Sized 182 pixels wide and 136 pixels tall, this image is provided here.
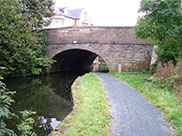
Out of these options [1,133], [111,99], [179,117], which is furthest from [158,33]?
[1,133]

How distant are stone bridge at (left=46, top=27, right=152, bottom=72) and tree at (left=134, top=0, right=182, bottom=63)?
4779 millimetres

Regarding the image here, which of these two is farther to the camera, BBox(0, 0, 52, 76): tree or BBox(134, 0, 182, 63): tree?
BBox(0, 0, 52, 76): tree

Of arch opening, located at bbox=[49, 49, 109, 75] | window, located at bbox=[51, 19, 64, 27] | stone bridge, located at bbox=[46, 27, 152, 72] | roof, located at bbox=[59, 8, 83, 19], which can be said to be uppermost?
roof, located at bbox=[59, 8, 83, 19]

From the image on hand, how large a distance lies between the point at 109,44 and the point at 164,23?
22.5 feet

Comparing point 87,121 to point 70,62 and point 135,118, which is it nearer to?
point 135,118

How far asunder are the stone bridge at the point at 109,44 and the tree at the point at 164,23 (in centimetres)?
478

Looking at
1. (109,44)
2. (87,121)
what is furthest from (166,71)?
(109,44)

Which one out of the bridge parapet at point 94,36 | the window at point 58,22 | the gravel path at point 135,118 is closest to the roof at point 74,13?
the window at point 58,22

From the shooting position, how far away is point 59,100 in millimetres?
7449

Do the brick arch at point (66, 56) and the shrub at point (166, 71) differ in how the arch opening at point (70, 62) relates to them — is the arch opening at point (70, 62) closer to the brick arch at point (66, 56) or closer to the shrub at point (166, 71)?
the brick arch at point (66, 56)

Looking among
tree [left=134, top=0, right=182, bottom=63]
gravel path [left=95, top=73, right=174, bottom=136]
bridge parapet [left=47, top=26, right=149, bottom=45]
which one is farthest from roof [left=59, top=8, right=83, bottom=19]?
gravel path [left=95, top=73, right=174, bottom=136]

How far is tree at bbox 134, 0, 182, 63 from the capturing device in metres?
6.56

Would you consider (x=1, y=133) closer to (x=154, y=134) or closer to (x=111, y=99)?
(x=154, y=134)

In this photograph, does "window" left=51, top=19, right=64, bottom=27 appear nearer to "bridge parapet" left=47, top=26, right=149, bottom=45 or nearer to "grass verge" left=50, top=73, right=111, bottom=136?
"bridge parapet" left=47, top=26, right=149, bottom=45
